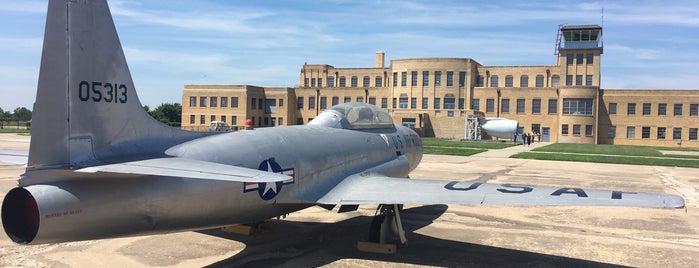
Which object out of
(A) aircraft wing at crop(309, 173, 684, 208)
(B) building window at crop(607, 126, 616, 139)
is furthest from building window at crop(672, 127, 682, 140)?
(A) aircraft wing at crop(309, 173, 684, 208)

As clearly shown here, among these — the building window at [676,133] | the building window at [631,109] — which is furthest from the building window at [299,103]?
the building window at [676,133]

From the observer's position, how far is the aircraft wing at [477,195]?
747cm

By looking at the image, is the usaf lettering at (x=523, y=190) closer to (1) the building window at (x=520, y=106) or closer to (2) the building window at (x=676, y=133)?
(1) the building window at (x=520, y=106)

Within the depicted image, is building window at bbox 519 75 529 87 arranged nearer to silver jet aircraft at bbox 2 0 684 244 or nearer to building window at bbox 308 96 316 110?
building window at bbox 308 96 316 110

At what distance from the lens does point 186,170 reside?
5.96 m

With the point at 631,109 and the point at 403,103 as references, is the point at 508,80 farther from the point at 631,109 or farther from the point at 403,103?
the point at 631,109

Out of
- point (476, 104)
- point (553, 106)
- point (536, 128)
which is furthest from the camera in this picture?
point (476, 104)

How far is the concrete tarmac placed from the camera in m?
8.54

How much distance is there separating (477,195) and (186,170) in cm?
481

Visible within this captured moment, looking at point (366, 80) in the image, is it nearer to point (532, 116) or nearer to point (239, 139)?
point (532, 116)

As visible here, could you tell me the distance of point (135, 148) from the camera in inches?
269

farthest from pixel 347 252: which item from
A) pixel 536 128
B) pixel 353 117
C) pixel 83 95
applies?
pixel 536 128

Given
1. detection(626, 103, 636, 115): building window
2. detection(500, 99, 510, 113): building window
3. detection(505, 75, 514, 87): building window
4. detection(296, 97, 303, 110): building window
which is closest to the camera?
detection(626, 103, 636, 115): building window

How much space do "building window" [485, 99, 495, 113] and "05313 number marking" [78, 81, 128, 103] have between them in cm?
7616
